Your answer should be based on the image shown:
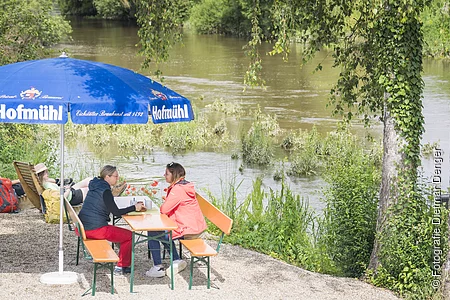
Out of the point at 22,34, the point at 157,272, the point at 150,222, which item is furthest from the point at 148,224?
the point at 22,34

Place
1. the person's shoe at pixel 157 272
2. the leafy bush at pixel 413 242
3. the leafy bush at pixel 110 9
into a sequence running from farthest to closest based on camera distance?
the leafy bush at pixel 110 9
the leafy bush at pixel 413 242
the person's shoe at pixel 157 272

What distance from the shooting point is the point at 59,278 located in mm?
8312

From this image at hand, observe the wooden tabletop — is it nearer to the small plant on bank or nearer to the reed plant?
the reed plant

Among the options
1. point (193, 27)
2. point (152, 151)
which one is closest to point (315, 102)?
point (152, 151)

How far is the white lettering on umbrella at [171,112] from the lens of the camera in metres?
7.95

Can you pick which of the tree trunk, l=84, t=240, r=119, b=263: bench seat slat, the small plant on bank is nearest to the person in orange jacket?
l=84, t=240, r=119, b=263: bench seat slat

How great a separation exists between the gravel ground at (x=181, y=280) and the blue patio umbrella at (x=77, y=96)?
14.1 inches

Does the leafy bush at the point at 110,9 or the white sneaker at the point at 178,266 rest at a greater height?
the leafy bush at the point at 110,9

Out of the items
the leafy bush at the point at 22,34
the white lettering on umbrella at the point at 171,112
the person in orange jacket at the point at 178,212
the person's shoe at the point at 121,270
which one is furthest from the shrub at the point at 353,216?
the leafy bush at the point at 22,34

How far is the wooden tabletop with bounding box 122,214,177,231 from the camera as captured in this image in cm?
805

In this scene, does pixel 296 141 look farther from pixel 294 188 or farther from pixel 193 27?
pixel 193 27

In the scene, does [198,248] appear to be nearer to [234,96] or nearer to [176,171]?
[176,171]

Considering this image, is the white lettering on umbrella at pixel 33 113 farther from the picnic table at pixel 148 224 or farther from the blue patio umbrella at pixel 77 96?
the picnic table at pixel 148 224

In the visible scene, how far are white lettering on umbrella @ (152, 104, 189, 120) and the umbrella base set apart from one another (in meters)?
1.88
